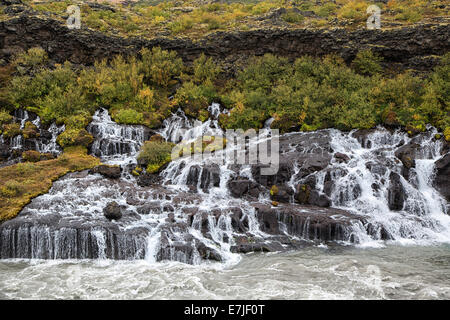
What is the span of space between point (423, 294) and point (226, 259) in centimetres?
720

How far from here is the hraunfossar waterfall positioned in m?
12.1

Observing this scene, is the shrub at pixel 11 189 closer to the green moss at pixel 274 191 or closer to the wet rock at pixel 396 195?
the green moss at pixel 274 191

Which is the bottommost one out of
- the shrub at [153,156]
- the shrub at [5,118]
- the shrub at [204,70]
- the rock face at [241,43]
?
the shrub at [153,156]

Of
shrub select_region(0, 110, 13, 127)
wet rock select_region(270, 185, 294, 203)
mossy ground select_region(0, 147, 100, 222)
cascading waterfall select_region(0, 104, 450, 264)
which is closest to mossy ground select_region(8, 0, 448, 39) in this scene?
shrub select_region(0, 110, 13, 127)

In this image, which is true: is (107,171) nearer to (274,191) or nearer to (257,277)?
(274,191)

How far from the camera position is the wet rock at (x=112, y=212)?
51.5 ft

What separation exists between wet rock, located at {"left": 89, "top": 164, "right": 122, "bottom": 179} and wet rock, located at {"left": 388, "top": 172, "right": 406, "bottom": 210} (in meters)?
16.3

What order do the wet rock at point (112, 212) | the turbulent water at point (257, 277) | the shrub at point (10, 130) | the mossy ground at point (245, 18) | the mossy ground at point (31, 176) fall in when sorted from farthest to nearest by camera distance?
the mossy ground at point (245, 18) → the shrub at point (10, 130) → the mossy ground at point (31, 176) → the wet rock at point (112, 212) → the turbulent water at point (257, 277)

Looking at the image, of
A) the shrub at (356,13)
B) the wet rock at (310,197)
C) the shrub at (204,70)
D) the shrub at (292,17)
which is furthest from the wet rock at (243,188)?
the shrub at (292,17)

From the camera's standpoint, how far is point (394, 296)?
10.3 m

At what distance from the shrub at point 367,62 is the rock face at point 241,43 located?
2.64ft

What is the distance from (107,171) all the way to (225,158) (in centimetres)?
760
